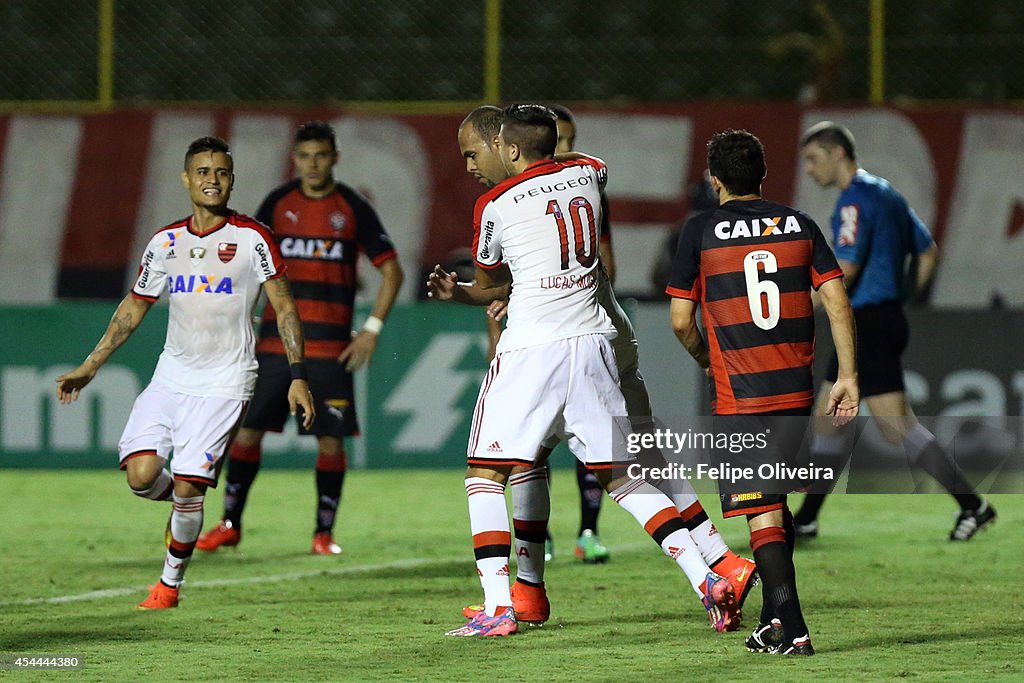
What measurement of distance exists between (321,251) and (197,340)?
6.41 ft

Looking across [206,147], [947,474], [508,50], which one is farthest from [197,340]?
[508,50]

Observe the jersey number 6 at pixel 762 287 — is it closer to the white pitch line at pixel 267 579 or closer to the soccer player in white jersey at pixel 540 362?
the soccer player in white jersey at pixel 540 362

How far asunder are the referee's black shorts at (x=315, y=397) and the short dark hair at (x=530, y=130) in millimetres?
3075

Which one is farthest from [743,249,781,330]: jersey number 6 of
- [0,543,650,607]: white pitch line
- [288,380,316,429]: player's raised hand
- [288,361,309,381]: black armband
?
[0,543,650,607]: white pitch line

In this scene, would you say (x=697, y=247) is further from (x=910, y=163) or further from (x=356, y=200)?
(x=910, y=163)

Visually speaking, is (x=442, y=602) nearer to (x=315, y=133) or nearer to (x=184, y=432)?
(x=184, y=432)

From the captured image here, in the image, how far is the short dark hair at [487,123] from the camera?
641 centimetres

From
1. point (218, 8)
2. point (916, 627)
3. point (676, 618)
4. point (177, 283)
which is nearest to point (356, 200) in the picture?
point (177, 283)

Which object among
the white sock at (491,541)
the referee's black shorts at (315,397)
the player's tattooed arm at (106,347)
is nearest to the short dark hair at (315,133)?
the referee's black shorts at (315,397)

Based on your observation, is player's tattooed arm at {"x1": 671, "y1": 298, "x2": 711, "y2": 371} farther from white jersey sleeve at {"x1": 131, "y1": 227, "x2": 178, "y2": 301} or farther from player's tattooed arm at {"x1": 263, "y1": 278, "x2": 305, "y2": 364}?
white jersey sleeve at {"x1": 131, "y1": 227, "x2": 178, "y2": 301}

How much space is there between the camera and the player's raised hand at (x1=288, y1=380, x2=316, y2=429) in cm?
677

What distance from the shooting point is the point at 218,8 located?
16391 mm

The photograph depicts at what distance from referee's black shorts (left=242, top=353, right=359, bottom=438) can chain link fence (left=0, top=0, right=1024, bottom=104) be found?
766 centimetres

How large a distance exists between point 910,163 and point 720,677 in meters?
11.2
